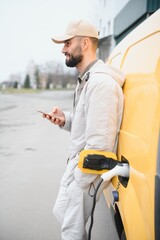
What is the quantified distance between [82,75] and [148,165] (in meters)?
1.20

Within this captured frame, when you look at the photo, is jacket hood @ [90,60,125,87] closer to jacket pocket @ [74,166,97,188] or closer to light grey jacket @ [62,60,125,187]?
light grey jacket @ [62,60,125,187]

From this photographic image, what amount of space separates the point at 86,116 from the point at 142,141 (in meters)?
0.62

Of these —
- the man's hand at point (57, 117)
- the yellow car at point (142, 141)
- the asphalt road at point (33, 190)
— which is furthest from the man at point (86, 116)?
the asphalt road at point (33, 190)

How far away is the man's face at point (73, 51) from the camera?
232 centimetres

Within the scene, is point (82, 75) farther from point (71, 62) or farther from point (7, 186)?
point (7, 186)

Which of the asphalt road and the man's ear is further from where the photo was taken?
the asphalt road

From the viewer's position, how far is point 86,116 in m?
2.04

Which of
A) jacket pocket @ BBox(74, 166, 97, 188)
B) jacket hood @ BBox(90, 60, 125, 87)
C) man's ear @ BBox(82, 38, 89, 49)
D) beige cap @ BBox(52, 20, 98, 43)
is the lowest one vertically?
jacket pocket @ BBox(74, 166, 97, 188)

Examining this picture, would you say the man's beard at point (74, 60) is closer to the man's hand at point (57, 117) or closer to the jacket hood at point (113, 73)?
the jacket hood at point (113, 73)

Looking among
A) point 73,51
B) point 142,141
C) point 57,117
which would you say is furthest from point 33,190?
point 142,141

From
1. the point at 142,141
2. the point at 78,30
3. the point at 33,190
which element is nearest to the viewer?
the point at 142,141

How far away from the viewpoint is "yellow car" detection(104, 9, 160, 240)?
53.9 inches

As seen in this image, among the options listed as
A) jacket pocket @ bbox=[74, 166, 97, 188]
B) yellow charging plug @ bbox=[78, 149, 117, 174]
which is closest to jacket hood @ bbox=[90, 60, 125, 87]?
yellow charging plug @ bbox=[78, 149, 117, 174]

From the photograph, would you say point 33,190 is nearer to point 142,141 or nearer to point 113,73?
point 113,73
